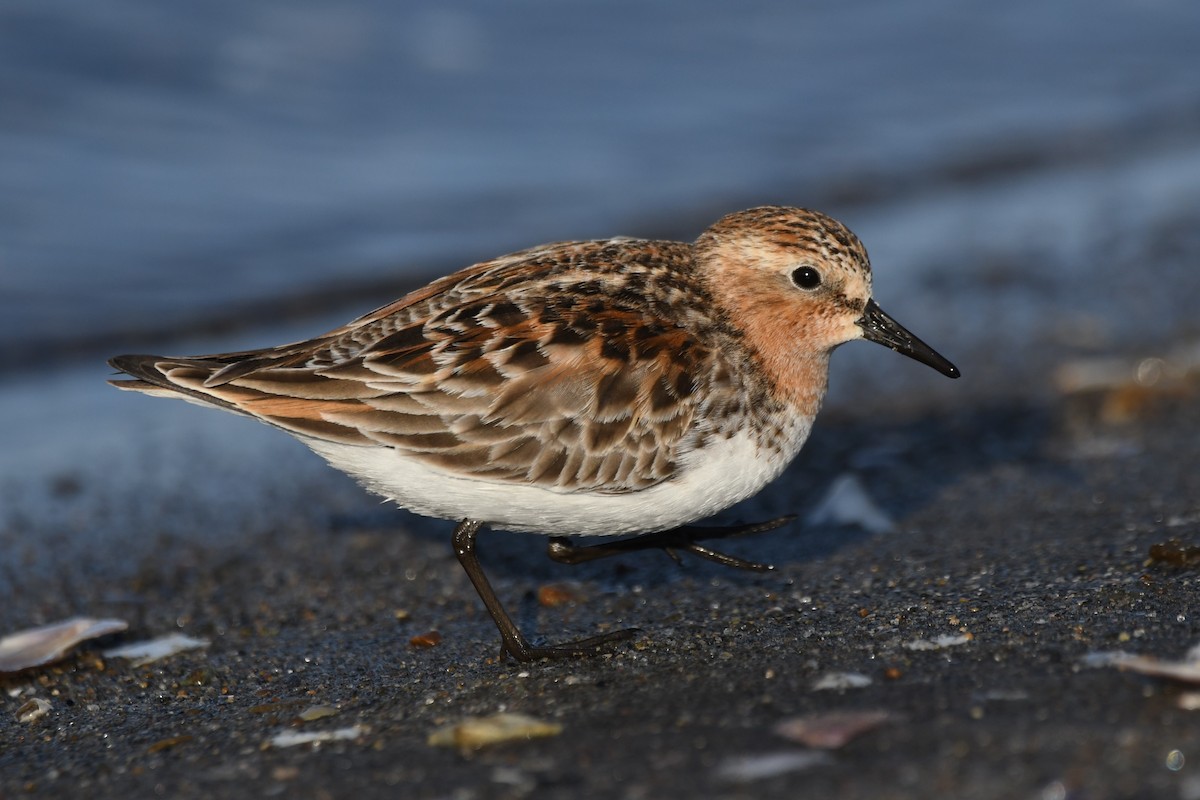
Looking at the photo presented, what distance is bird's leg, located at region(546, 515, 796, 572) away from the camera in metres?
5.09

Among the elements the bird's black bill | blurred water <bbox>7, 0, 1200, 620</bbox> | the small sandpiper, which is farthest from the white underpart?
blurred water <bbox>7, 0, 1200, 620</bbox>

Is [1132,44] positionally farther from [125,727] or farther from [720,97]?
[125,727]

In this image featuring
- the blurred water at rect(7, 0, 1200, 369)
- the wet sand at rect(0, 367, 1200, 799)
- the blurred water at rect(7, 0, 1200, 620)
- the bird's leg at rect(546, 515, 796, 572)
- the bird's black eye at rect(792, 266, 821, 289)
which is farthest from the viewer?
the blurred water at rect(7, 0, 1200, 369)

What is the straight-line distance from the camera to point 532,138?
11.9 meters

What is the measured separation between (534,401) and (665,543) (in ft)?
3.23

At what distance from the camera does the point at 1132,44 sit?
1417 centimetres

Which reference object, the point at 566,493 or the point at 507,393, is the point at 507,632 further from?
the point at 507,393

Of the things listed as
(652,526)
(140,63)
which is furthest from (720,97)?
(652,526)

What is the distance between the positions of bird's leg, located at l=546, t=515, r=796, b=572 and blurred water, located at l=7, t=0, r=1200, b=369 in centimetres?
375

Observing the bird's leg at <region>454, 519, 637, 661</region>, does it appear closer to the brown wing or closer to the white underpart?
the white underpart

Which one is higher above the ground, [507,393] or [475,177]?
[475,177]

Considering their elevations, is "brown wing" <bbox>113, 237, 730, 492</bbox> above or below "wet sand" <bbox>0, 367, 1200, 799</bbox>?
above

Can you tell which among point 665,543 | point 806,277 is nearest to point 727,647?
point 665,543

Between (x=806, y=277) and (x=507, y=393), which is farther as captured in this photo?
(x=806, y=277)
